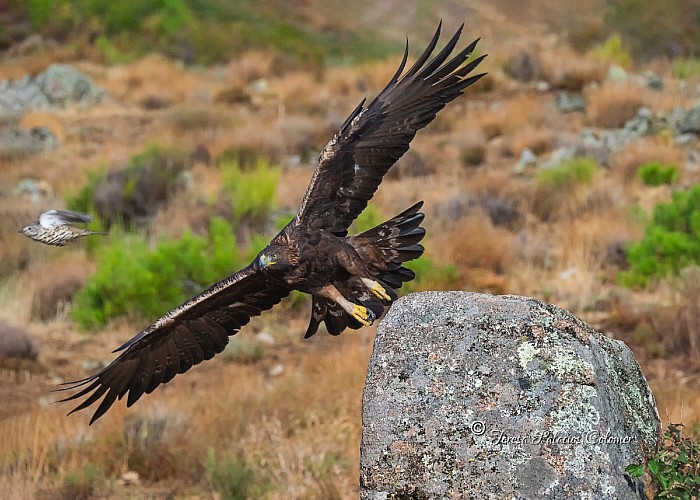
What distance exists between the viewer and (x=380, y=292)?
4.47m

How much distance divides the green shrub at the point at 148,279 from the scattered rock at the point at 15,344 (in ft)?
2.53

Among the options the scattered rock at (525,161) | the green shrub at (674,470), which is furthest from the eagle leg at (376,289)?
the scattered rock at (525,161)

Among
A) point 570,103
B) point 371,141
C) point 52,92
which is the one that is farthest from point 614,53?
point 371,141

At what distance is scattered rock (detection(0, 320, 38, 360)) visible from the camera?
7766 millimetres

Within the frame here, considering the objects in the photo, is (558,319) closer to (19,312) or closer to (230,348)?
(230,348)

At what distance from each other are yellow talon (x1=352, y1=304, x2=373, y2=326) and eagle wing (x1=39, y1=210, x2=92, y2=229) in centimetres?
130

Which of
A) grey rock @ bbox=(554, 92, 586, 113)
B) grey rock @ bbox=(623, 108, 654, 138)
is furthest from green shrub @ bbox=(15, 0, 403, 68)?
grey rock @ bbox=(623, 108, 654, 138)

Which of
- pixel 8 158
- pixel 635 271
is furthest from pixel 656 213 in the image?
pixel 8 158

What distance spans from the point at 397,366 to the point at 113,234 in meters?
8.16

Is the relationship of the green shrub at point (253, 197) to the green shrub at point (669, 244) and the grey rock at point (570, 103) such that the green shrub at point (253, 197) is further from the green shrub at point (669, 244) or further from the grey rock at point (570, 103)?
the grey rock at point (570, 103)

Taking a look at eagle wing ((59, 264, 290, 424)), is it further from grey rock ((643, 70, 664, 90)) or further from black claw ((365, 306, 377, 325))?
grey rock ((643, 70, 664, 90))

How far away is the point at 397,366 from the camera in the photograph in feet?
10.2

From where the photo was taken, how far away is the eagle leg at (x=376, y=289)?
4457 mm

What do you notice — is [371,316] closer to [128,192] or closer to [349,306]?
[349,306]
